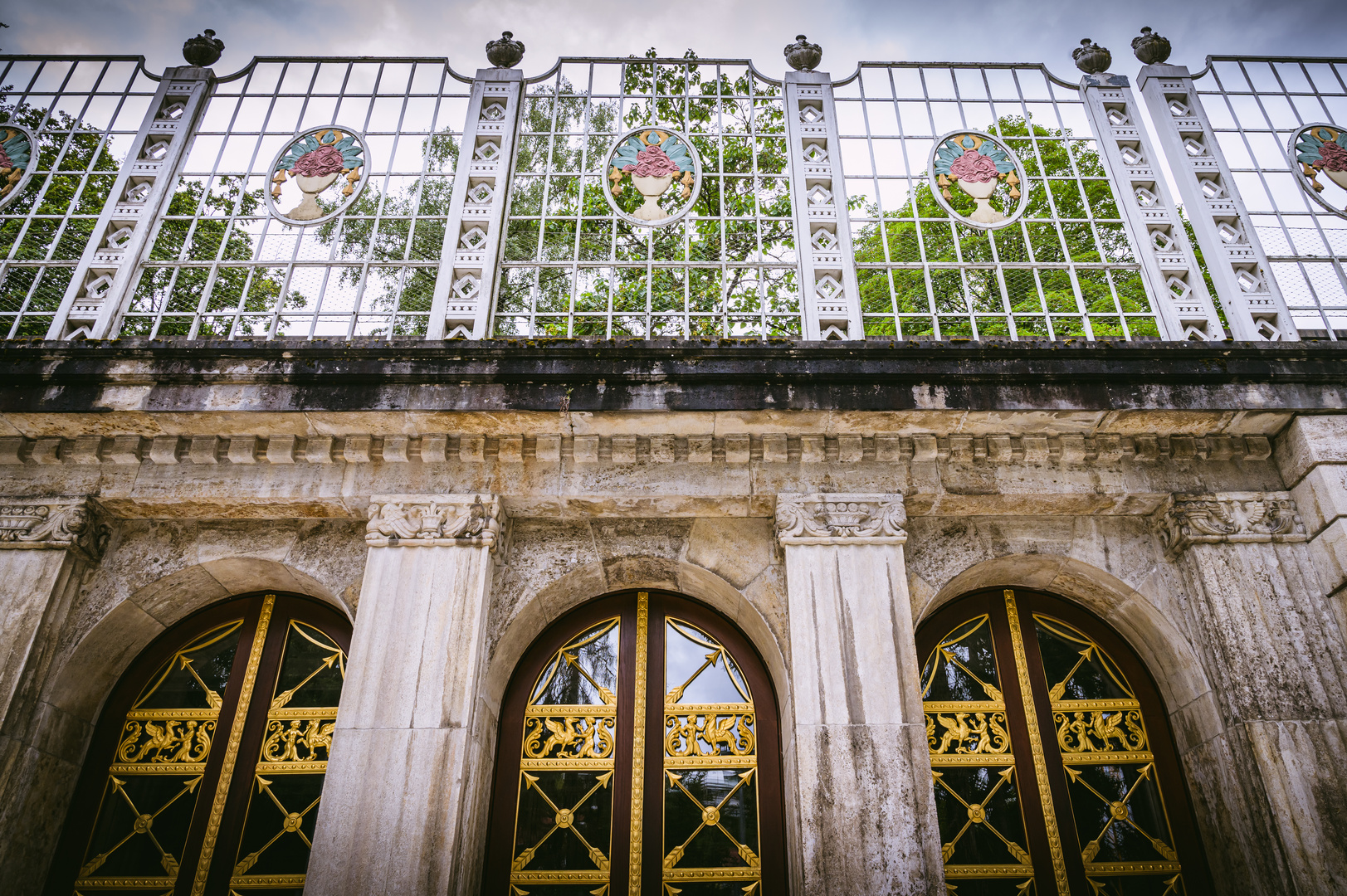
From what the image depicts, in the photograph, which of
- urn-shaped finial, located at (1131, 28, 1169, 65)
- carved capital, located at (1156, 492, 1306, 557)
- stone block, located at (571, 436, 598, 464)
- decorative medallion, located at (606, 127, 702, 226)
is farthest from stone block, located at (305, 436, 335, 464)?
urn-shaped finial, located at (1131, 28, 1169, 65)

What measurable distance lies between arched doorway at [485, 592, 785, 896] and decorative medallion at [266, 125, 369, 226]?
13.1ft

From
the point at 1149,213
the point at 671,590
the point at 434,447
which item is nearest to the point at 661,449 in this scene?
the point at 671,590

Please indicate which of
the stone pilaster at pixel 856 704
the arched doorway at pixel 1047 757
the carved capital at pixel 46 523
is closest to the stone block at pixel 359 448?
the carved capital at pixel 46 523

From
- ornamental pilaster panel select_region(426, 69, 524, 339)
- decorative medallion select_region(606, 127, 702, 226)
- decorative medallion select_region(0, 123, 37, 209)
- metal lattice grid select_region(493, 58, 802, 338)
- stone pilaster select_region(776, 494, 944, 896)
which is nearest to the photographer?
stone pilaster select_region(776, 494, 944, 896)

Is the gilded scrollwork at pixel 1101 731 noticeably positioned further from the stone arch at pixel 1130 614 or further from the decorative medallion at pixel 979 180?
the decorative medallion at pixel 979 180

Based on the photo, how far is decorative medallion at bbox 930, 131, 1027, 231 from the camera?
6559mm

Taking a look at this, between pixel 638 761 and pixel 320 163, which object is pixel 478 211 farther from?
pixel 638 761

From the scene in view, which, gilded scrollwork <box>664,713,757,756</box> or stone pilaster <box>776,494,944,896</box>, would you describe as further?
gilded scrollwork <box>664,713,757,756</box>

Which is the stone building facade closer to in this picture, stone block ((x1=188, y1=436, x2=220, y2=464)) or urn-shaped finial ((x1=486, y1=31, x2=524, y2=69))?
stone block ((x1=188, y1=436, x2=220, y2=464))

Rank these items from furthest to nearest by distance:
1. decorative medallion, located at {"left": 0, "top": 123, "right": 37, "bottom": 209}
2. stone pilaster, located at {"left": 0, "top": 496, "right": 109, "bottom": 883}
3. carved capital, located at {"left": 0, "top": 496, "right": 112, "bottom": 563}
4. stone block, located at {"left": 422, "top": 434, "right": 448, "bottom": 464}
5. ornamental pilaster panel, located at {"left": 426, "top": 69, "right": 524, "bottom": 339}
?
decorative medallion, located at {"left": 0, "top": 123, "right": 37, "bottom": 209}, ornamental pilaster panel, located at {"left": 426, "top": 69, "right": 524, "bottom": 339}, stone block, located at {"left": 422, "top": 434, "right": 448, "bottom": 464}, carved capital, located at {"left": 0, "top": 496, "right": 112, "bottom": 563}, stone pilaster, located at {"left": 0, "top": 496, "right": 109, "bottom": 883}

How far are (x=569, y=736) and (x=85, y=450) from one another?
155 inches

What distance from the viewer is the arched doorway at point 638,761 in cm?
511

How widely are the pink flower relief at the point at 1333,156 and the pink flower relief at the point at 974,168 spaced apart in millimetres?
2847

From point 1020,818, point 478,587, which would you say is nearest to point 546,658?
point 478,587
